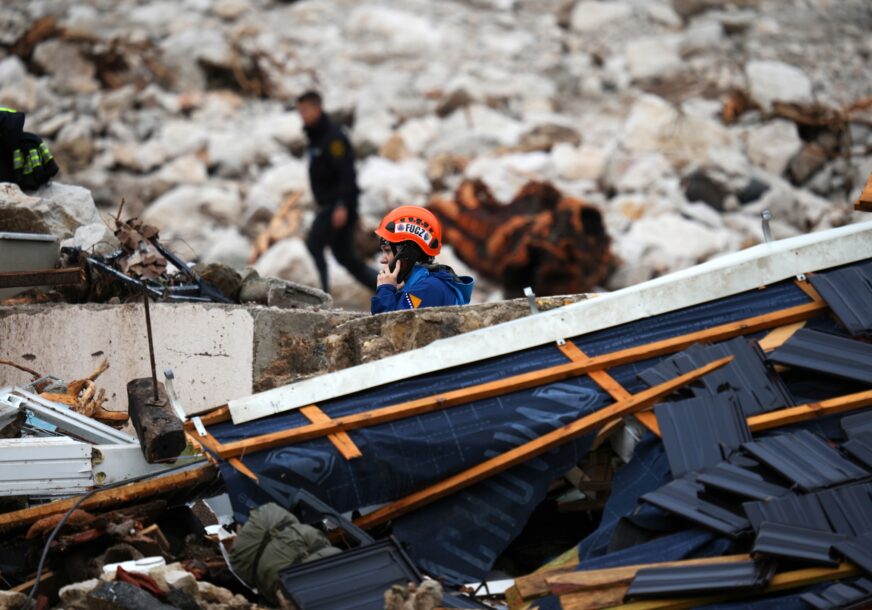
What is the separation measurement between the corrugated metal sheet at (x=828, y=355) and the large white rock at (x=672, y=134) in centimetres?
1217

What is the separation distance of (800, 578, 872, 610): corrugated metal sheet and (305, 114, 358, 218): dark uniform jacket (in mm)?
8441

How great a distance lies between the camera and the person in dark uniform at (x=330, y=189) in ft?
44.4

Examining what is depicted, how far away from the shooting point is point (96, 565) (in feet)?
21.1

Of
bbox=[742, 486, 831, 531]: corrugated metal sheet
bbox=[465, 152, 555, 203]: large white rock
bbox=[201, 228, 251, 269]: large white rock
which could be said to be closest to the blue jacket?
bbox=[742, 486, 831, 531]: corrugated metal sheet

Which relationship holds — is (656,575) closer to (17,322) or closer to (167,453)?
(167,453)

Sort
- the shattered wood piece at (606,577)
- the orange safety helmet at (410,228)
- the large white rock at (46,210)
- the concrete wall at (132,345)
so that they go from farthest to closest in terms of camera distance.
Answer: the large white rock at (46,210) → the concrete wall at (132,345) → the orange safety helmet at (410,228) → the shattered wood piece at (606,577)

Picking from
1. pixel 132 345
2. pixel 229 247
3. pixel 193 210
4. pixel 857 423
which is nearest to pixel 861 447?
pixel 857 423

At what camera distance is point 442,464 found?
22.9ft

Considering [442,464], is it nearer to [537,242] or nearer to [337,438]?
[337,438]

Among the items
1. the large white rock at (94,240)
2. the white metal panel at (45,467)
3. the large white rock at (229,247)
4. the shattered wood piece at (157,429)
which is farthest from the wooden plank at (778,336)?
the large white rock at (229,247)

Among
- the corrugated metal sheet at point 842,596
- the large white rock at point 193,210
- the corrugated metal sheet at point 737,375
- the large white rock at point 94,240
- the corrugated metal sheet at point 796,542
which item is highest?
the corrugated metal sheet at point 737,375

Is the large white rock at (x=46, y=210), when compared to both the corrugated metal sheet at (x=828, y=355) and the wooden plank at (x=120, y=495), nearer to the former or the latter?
the wooden plank at (x=120, y=495)

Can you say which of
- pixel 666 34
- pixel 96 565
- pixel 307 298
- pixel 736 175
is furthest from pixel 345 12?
pixel 96 565

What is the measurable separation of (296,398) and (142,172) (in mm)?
13312
